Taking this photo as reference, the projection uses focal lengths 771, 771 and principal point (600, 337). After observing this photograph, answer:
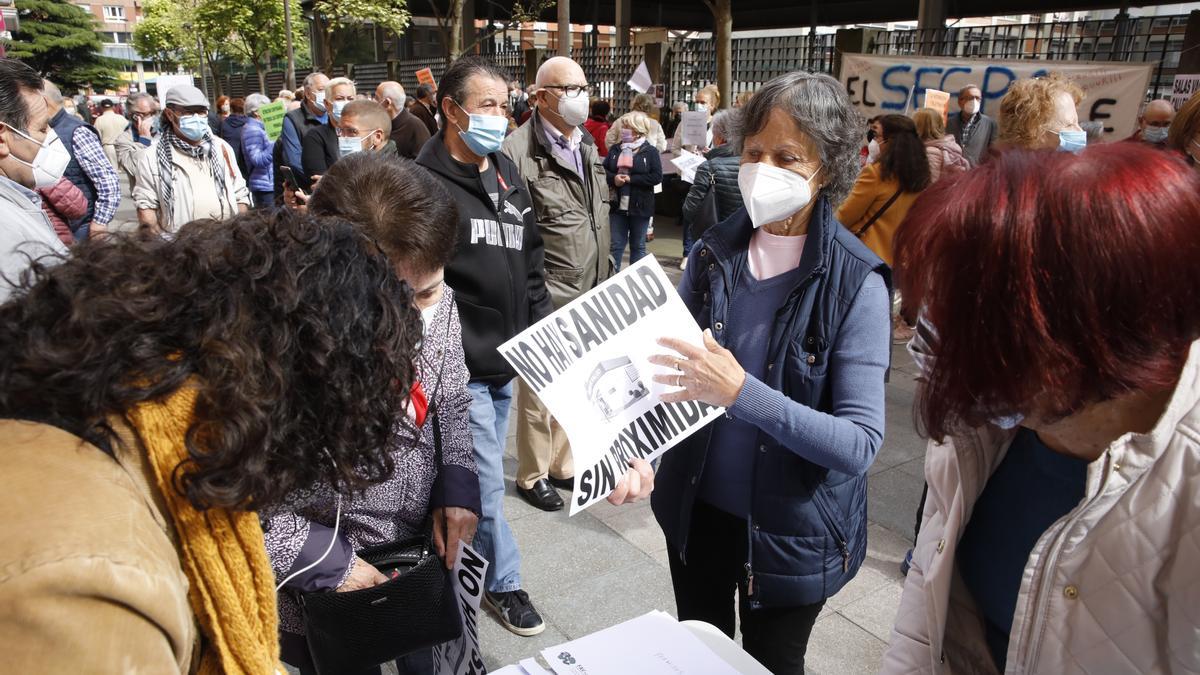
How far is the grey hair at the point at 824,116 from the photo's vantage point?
1852mm

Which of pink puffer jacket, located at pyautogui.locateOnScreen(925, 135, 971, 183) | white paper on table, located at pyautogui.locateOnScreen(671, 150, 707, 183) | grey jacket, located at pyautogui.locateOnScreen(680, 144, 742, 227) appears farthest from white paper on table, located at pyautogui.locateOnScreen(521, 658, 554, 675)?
white paper on table, located at pyautogui.locateOnScreen(671, 150, 707, 183)

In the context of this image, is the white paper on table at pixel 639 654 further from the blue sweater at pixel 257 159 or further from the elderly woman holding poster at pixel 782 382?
the blue sweater at pixel 257 159

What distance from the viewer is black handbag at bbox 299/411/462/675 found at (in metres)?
1.58

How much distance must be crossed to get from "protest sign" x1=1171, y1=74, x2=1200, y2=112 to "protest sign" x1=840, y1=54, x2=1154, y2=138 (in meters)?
1.60

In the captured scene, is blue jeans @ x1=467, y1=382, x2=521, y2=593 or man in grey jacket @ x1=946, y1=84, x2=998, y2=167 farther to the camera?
man in grey jacket @ x1=946, y1=84, x2=998, y2=167

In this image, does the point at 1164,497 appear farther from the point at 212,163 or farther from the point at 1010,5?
the point at 1010,5

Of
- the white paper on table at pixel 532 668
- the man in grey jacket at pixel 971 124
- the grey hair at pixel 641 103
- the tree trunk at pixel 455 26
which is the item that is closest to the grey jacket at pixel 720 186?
the man in grey jacket at pixel 971 124

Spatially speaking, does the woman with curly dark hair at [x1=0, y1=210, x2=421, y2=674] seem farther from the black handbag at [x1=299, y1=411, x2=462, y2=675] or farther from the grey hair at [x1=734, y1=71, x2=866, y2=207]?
the grey hair at [x1=734, y1=71, x2=866, y2=207]

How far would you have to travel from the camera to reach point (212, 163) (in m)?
5.10

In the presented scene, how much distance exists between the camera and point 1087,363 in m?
0.99

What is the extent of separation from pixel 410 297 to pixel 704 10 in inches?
1167

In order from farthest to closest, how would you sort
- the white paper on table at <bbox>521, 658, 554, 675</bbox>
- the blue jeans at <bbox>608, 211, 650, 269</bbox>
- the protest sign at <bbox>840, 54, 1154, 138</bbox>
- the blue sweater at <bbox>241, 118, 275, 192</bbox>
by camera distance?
1. the blue sweater at <bbox>241, 118, 275, 192</bbox>
2. the blue jeans at <bbox>608, 211, 650, 269</bbox>
3. the protest sign at <bbox>840, 54, 1154, 138</bbox>
4. the white paper on table at <bbox>521, 658, 554, 675</bbox>

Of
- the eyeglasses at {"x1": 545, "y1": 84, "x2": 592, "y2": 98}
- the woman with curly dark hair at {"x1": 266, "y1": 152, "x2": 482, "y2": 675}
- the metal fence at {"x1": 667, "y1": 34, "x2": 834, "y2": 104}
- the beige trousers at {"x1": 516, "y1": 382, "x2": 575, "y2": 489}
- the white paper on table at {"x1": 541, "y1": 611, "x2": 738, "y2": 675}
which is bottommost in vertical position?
the beige trousers at {"x1": 516, "y1": 382, "x2": 575, "y2": 489}

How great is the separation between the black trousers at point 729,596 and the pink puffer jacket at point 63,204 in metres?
3.43
